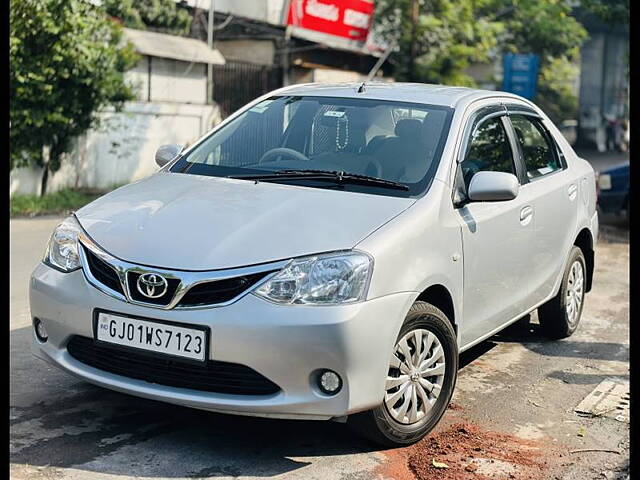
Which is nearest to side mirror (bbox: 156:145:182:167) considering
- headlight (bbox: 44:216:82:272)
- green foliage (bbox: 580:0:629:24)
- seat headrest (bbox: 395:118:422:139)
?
headlight (bbox: 44:216:82:272)

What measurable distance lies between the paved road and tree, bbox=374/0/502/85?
16395 mm

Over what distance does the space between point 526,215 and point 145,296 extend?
242 centimetres

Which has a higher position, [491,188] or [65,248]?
[491,188]

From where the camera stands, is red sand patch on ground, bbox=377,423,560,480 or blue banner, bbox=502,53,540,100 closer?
red sand patch on ground, bbox=377,423,560,480

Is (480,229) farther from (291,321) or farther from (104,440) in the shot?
(104,440)

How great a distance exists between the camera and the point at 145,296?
13.2 ft

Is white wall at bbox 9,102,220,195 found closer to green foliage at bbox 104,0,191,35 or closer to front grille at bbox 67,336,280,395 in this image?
green foliage at bbox 104,0,191,35

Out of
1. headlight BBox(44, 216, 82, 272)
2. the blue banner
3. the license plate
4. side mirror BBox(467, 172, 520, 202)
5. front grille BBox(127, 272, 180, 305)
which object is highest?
the blue banner

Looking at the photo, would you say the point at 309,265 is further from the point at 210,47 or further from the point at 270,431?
the point at 210,47

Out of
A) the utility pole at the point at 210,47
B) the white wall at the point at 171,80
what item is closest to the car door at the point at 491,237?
the white wall at the point at 171,80

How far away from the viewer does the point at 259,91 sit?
1844 centimetres

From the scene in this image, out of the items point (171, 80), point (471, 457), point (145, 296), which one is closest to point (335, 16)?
point (171, 80)

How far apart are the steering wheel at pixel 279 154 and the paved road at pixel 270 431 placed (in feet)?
4.45

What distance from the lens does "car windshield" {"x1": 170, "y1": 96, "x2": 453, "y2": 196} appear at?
Answer: 480 centimetres
